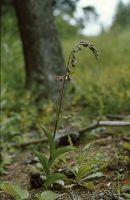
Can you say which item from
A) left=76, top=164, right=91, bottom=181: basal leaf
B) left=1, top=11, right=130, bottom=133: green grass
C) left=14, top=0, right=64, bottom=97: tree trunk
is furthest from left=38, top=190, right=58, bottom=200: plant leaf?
left=14, top=0, right=64, bottom=97: tree trunk

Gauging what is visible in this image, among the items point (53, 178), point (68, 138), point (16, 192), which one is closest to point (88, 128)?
point (68, 138)

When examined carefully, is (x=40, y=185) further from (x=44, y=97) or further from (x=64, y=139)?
(x=44, y=97)

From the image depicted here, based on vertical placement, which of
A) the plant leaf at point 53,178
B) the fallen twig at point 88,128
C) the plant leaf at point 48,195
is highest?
the fallen twig at point 88,128

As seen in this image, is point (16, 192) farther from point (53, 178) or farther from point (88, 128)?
point (88, 128)

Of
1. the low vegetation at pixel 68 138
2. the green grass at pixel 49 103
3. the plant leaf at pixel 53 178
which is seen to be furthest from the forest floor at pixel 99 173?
the green grass at pixel 49 103

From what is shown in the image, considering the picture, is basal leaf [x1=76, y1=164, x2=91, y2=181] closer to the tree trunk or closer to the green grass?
the green grass

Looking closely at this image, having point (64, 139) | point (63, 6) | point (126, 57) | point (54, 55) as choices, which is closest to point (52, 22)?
point (54, 55)

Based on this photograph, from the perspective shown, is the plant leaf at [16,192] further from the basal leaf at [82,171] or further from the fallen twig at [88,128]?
the fallen twig at [88,128]
